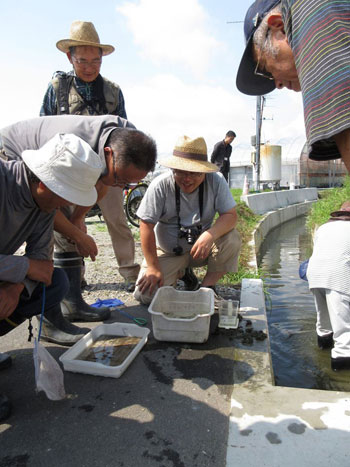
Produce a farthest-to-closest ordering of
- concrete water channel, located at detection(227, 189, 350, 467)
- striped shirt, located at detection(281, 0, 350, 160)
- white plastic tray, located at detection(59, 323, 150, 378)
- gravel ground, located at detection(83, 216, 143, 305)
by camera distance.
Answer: gravel ground, located at detection(83, 216, 143, 305)
white plastic tray, located at detection(59, 323, 150, 378)
concrete water channel, located at detection(227, 189, 350, 467)
striped shirt, located at detection(281, 0, 350, 160)

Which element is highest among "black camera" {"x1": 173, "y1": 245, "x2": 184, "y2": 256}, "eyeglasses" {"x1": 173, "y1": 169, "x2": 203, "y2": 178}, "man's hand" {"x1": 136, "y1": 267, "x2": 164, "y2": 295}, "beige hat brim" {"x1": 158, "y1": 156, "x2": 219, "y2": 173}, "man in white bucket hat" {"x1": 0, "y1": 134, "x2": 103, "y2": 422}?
"beige hat brim" {"x1": 158, "y1": 156, "x2": 219, "y2": 173}

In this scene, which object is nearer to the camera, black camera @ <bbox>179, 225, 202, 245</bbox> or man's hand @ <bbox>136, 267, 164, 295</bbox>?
man's hand @ <bbox>136, 267, 164, 295</bbox>

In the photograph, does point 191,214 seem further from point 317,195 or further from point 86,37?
point 317,195

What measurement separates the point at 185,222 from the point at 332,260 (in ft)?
4.40

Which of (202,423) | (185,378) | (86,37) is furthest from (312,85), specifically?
(86,37)

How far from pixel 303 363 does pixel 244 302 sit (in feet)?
2.43

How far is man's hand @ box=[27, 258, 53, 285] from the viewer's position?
2020 millimetres

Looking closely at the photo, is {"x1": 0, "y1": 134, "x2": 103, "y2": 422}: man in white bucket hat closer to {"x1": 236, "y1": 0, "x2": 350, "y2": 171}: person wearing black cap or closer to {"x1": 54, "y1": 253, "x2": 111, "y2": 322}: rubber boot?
{"x1": 54, "y1": 253, "x2": 111, "y2": 322}: rubber boot

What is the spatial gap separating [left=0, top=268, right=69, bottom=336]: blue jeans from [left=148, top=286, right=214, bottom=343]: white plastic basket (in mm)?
610

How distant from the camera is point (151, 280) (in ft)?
9.89

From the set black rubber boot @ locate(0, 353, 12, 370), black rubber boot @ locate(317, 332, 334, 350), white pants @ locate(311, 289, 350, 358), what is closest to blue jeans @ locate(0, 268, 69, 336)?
black rubber boot @ locate(0, 353, 12, 370)

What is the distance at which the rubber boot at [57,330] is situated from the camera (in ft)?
8.41

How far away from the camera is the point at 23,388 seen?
6.77ft

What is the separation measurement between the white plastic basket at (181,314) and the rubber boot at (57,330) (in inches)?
22.9
